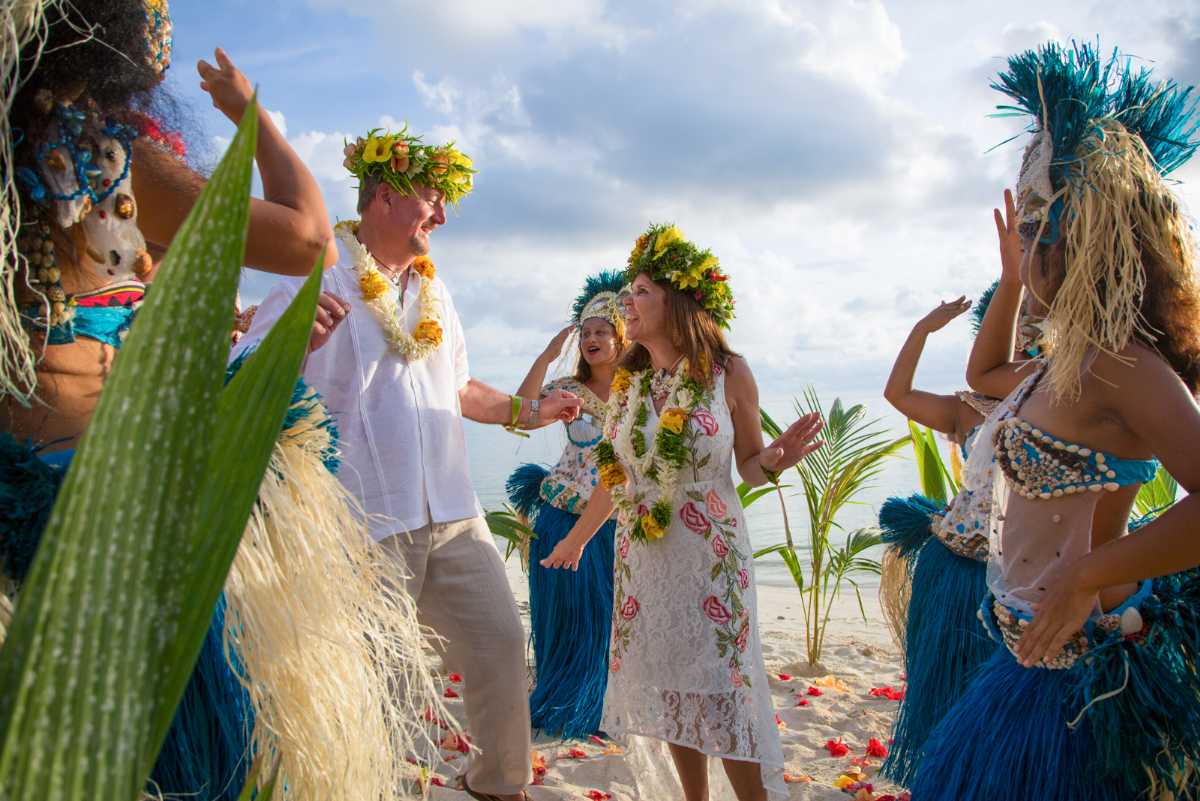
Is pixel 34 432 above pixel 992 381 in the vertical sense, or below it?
below

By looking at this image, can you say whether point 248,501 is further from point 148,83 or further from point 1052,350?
point 1052,350

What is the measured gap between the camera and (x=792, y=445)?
3283 millimetres

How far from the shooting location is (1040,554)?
2059 millimetres

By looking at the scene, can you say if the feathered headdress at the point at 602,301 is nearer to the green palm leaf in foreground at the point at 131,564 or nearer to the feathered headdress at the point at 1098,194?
the feathered headdress at the point at 1098,194

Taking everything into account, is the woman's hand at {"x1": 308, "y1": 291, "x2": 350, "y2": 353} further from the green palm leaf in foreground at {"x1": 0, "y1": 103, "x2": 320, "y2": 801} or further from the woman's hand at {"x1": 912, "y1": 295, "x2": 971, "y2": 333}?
the woman's hand at {"x1": 912, "y1": 295, "x2": 971, "y2": 333}

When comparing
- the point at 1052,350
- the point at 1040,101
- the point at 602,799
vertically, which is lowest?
the point at 602,799

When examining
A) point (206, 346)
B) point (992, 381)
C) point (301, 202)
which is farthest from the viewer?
point (992, 381)

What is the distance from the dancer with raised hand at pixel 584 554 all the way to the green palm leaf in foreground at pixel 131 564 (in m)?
4.27

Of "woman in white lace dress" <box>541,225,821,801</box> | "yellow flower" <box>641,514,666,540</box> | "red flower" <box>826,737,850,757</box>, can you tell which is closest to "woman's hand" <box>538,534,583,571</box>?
"woman in white lace dress" <box>541,225,821,801</box>

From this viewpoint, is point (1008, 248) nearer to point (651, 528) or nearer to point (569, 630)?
point (651, 528)

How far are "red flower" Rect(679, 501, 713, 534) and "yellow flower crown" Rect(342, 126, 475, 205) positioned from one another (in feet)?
4.44

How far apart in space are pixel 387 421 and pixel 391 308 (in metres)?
0.39

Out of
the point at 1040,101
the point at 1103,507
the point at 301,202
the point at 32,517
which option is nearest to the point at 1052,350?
the point at 1103,507

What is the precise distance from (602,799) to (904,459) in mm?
2969
